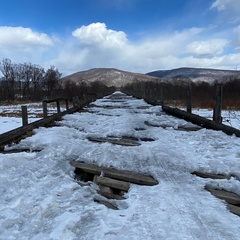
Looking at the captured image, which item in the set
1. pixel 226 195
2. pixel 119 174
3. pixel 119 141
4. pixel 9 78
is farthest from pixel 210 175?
pixel 9 78

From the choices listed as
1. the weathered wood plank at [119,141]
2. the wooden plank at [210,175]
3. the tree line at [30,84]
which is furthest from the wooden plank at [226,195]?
the tree line at [30,84]

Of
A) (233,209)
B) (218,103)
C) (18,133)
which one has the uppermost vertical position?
(218,103)

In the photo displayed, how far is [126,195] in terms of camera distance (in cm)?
320

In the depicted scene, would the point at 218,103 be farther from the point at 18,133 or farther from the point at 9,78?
the point at 9,78

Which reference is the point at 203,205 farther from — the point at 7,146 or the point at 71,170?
the point at 7,146

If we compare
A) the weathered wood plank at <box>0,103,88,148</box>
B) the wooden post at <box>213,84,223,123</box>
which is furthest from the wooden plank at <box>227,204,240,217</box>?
the wooden post at <box>213,84,223,123</box>

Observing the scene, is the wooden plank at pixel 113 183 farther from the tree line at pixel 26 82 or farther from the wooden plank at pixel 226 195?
the tree line at pixel 26 82

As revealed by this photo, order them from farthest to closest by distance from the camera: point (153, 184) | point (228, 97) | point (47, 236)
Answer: point (228, 97), point (153, 184), point (47, 236)

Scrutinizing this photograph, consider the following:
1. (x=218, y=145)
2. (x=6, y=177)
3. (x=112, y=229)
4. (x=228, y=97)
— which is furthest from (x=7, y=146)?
(x=228, y=97)

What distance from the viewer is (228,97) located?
95.4 feet

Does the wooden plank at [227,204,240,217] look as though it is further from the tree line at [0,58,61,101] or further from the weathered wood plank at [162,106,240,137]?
the tree line at [0,58,61,101]

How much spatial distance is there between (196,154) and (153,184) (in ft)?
5.18

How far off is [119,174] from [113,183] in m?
0.29

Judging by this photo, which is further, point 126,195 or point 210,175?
point 210,175
